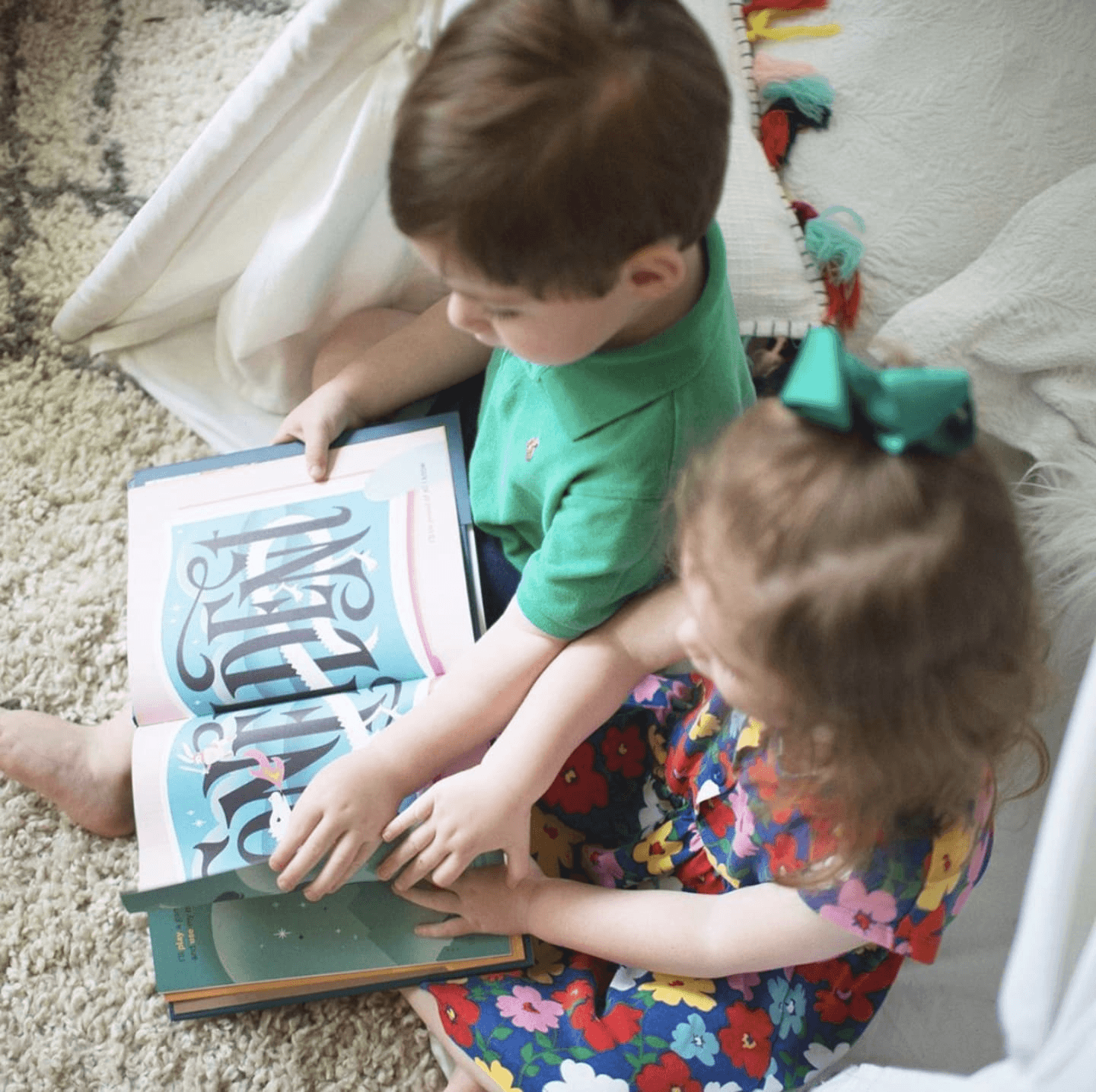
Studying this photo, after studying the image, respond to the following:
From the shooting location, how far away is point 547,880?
2.59ft

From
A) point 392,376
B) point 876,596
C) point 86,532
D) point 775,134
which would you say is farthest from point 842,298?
point 86,532

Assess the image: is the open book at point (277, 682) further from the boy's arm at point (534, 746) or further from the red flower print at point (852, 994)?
the red flower print at point (852, 994)

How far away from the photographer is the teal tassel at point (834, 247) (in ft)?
2.77

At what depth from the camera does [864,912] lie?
0.62 metres

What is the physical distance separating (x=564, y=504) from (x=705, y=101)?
0.83ft

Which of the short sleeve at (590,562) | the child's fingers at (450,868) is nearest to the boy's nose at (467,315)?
the short sleeve at (590,562)

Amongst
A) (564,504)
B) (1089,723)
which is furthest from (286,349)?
(1089,723)

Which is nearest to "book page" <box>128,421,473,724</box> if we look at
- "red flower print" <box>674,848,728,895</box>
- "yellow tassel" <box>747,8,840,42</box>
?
"red flower print" <box>674,848,728,895</box>

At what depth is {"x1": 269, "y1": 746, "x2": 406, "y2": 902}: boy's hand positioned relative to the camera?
0.74 m

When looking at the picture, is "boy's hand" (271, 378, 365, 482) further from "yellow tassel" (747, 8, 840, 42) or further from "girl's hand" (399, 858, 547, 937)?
"yellow tassel" (747, 8, 840, 42)

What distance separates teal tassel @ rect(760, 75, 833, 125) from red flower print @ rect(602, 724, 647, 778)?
505 millimetres

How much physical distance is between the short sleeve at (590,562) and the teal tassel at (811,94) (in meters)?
0.41

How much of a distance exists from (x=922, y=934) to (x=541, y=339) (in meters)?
0.39

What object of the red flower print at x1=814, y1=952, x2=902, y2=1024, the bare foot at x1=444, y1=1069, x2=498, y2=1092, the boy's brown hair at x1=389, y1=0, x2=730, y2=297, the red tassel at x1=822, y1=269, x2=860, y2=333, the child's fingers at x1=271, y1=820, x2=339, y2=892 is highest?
the boy's brown hair at x1=389, y1=0, x2=730, y2=297
